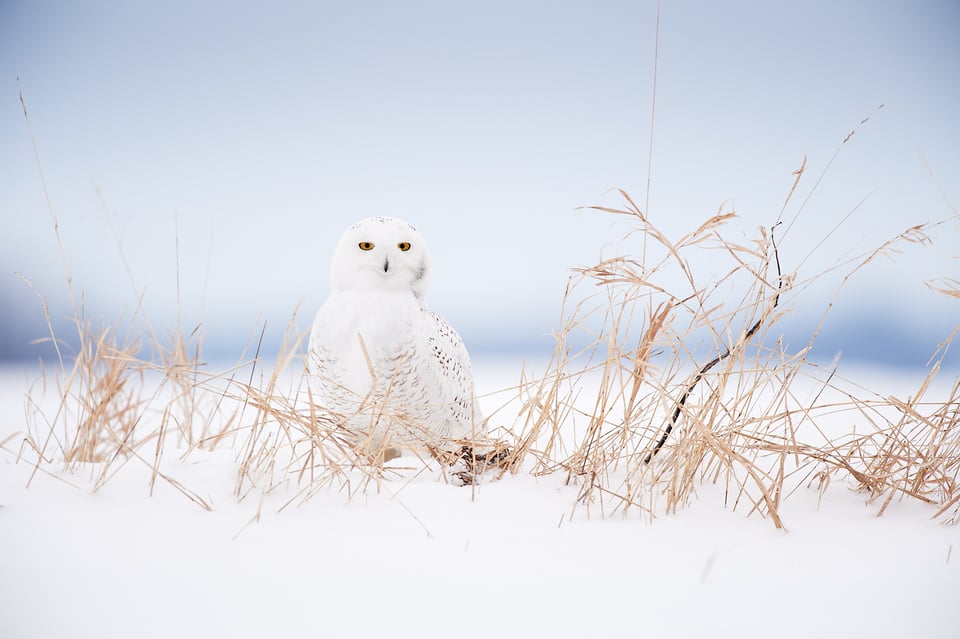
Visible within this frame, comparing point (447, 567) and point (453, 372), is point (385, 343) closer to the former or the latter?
point (453, 372)

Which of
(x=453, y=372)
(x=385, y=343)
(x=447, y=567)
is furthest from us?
(x=453, y=372)

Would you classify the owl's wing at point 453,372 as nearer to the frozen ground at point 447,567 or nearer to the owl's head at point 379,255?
the owl's head at point 379,255

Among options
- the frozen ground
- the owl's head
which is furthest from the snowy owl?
the frozen ground

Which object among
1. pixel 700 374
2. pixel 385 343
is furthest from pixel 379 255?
pixel 700 374

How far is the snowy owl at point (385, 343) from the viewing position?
6.70 ft

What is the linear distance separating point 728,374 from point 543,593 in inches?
31.5

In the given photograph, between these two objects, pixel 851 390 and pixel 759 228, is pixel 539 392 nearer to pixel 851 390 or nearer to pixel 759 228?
pixel 759 228

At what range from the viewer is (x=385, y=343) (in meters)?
2.04

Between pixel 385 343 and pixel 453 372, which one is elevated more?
pixel 385 343

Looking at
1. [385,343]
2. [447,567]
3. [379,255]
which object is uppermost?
[379,255]

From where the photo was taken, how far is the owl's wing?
2.18 metres

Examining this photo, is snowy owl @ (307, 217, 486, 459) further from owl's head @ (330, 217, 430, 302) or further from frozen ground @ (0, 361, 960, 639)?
frozen ground @ (0, 361, 960, 639)

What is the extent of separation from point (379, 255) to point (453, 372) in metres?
0.52

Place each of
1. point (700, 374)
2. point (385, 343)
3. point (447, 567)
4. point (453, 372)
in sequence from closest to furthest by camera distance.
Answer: point (447, 567) < point (700, 374) < point (385, 343) < point (453, 372)
